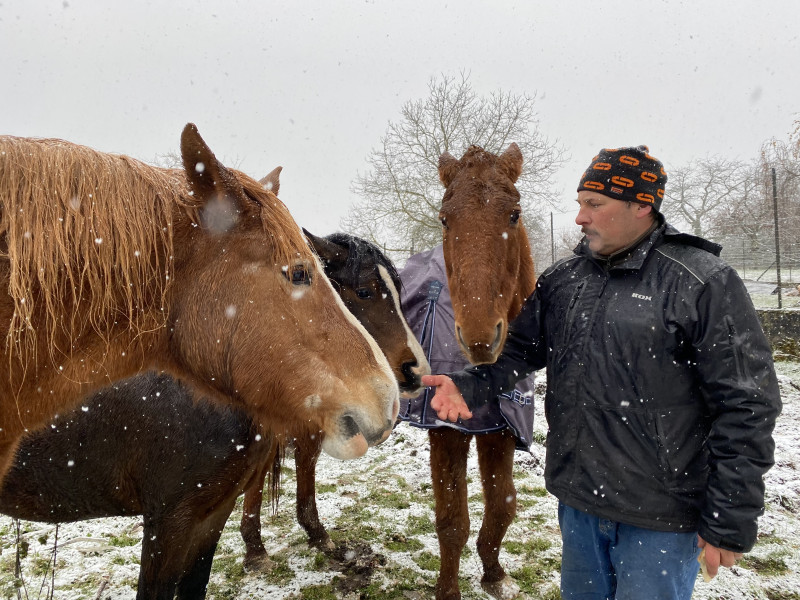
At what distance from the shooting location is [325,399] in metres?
1.56

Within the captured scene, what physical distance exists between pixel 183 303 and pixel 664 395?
6.15ft

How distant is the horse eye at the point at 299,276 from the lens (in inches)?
62.1

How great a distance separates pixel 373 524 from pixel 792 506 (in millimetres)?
3991

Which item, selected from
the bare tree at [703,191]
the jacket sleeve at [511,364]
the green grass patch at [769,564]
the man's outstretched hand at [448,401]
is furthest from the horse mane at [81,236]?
the bare tree at [703,191]

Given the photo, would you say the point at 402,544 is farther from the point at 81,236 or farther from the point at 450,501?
the point at 81,236

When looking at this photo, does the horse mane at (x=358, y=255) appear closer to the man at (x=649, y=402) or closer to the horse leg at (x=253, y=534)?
the man at (x=649, y=402)

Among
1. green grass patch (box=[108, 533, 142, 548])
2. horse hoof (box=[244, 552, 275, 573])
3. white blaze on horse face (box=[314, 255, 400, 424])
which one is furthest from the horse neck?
green grass patch (box=[108, 533, 142, 548])

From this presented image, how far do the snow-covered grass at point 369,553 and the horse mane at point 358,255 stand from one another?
7.73 feet

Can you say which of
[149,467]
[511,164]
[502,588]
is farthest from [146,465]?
[511,164]

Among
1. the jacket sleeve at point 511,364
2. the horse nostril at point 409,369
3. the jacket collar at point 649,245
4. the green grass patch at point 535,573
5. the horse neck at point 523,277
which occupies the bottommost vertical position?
the green grass patch at point 535,573

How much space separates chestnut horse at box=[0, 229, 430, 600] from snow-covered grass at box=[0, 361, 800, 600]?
963mm

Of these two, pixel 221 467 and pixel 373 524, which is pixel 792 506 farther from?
pixel 221 467

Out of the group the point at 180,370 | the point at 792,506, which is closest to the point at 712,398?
the point at 180,370

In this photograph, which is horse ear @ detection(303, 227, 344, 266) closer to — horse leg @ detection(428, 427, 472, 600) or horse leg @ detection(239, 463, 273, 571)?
horse leg @ detection(428, 427, 472, 600)
